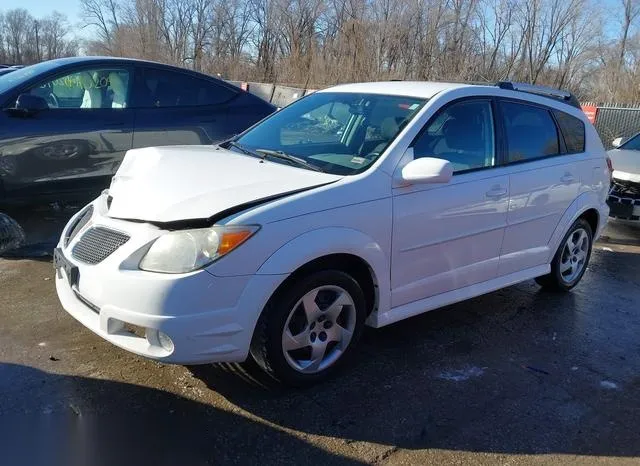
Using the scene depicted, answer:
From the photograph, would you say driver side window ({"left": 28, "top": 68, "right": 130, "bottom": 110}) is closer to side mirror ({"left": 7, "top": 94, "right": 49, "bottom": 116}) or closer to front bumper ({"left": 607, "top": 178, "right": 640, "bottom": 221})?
side mirror ({"left": 7, "top": 94, "right": 49, "bottom": 116})

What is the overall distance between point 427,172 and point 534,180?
1.38 m

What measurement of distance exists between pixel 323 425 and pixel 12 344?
2071 mm

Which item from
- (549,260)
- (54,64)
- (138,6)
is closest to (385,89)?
(549,260)

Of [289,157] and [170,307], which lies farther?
[289,157]

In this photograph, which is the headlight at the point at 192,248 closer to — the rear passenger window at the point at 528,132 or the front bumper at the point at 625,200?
the rear passenger window at the point at 528,132

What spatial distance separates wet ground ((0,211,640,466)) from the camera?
2.89 m

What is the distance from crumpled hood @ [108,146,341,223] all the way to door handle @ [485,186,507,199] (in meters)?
1.22

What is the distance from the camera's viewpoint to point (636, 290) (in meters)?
5.73

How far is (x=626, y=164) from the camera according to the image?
27.5 ft

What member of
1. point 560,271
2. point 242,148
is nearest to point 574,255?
point 560,271

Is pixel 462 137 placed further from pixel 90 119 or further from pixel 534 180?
pixel 90 119

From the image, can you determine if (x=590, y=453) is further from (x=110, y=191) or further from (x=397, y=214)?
(x=110, y=191)

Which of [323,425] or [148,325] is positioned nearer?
[148,325]

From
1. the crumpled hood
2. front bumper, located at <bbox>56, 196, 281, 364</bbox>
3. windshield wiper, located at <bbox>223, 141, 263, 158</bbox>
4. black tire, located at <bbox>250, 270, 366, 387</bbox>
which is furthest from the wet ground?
windshield wiper, located at <bbox>223, 141, 263, 158</bbox>
